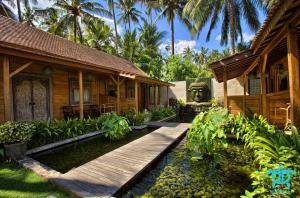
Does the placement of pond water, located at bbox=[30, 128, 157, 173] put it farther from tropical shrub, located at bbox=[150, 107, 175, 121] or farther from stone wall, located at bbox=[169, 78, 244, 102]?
stone wall, located at bbox=[169, 78, 244, 102]

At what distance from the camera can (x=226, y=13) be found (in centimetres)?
1744

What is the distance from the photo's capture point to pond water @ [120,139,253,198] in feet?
11.4

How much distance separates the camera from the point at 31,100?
8.07 meters

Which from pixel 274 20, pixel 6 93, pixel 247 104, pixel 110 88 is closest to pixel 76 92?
pixel 110 88

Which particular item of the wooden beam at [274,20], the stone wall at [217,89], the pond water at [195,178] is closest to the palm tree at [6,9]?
the stone wall at [217,89]

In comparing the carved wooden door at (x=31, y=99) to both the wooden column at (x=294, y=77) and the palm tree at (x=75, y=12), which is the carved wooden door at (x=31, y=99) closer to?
the wooden column at (x=294, y=77)

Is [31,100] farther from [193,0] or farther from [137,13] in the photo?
[137,13]

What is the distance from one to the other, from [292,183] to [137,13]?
90.3 ft

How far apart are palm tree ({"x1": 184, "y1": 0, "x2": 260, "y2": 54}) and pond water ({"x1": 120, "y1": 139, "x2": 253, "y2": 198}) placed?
1323 centimetres

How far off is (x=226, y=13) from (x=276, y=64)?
9963mm

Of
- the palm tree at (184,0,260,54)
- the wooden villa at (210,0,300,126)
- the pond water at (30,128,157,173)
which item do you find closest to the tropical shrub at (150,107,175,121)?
the wooden villa at (210,0,300,126)

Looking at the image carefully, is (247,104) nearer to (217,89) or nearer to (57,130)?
(57,130)

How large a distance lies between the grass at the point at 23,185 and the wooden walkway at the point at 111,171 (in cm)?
18

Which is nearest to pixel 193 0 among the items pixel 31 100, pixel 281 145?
pixel 31 100
